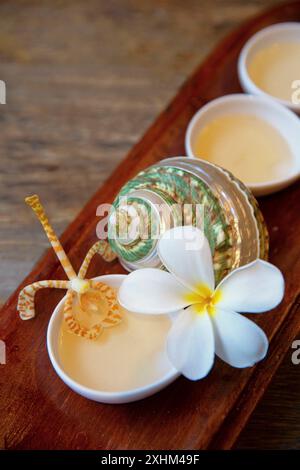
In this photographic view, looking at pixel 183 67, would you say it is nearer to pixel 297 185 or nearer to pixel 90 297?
pixel 297 185

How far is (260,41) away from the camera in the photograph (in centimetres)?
87

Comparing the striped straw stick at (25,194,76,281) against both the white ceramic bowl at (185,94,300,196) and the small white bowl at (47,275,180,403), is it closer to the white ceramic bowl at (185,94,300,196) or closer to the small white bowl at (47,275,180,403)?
the small white bowl at (47,275,180,403)

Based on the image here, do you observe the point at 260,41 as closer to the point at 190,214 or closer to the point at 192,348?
the point at 190,214

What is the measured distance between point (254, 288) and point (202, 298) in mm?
51

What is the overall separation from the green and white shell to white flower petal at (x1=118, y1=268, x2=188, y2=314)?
49 millimetres

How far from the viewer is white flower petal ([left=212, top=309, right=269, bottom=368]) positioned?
529 millimetres

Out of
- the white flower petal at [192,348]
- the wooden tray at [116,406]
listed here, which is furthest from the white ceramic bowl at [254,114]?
the white flower petal at [192,348]

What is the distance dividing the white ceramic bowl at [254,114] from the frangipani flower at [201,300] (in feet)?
0.72

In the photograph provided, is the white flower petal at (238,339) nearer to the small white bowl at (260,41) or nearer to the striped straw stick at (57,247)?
the striped straw stick at (57,247)

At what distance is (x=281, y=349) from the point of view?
2.01 feet

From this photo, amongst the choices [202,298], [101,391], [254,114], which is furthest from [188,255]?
[254,114]

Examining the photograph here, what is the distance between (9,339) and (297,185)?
1.24ft

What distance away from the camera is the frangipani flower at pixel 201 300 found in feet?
1.72

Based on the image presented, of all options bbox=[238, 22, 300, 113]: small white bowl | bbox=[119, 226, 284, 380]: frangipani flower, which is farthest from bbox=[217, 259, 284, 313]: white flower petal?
bbox=[238, 22, 300, 113]: small white bowl
